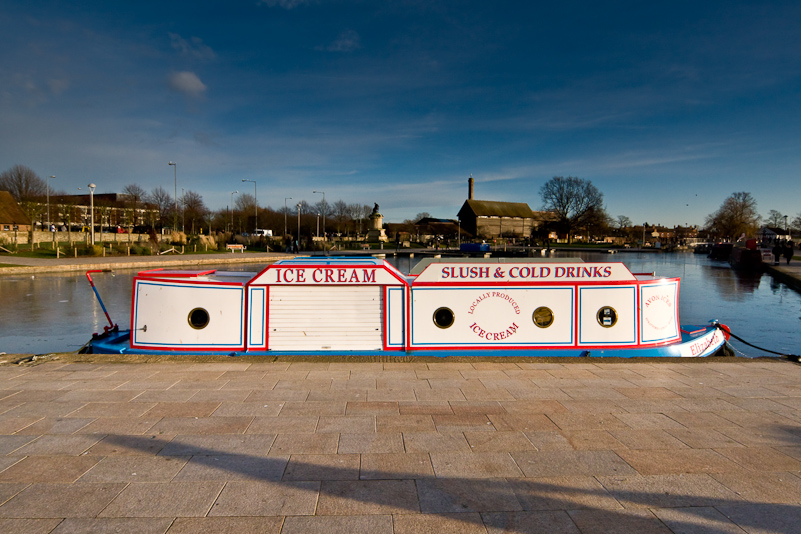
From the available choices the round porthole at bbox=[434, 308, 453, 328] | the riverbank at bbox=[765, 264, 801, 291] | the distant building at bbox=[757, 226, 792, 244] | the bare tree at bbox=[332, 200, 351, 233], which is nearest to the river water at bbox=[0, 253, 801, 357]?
the riverbank at bbox=[765, 264, 801, 291]

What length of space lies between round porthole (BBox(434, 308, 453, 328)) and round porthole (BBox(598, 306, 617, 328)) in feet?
10.0

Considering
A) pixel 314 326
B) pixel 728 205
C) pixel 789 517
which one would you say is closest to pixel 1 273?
pixel 314 326

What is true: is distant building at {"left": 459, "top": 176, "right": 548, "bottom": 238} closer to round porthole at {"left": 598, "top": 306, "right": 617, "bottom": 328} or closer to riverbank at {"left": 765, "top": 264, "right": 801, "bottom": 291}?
riverbank at {"left": 765, "top": 264, "right": 801, "bottom": 291}

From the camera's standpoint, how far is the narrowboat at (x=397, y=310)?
29.3ft

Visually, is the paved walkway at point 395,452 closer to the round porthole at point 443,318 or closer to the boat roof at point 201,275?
the round porthole at point 443,318

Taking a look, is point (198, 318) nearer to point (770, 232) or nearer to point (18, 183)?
point (18, 183)

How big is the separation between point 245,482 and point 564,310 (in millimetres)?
7042

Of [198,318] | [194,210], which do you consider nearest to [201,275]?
[198,318]

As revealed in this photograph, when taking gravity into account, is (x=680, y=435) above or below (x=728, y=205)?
below

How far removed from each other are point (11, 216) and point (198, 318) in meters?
80.5

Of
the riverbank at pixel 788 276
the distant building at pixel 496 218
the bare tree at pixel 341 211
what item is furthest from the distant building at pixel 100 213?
the distant building at pixel 496 218

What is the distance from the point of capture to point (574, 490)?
4086 millimetres

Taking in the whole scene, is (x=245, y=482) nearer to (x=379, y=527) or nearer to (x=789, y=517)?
(x=379, y=527)

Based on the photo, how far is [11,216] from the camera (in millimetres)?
68750
